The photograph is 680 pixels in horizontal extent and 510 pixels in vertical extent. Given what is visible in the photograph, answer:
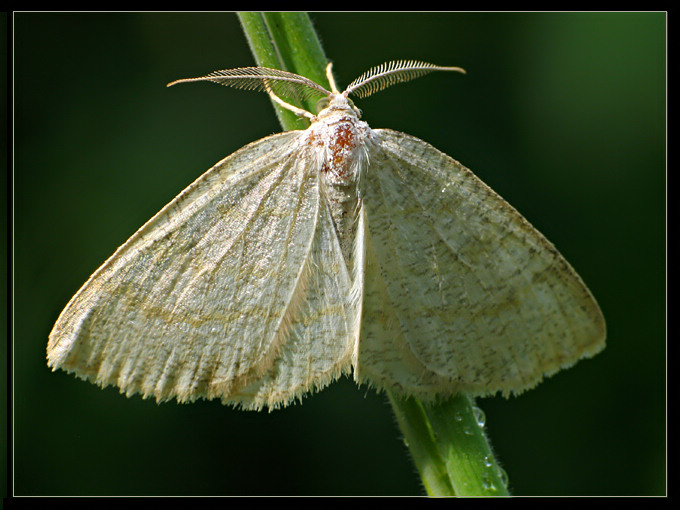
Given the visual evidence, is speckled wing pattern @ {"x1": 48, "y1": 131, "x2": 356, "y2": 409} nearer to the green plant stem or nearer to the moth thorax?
the moth thorax

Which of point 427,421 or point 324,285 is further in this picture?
point 324,285

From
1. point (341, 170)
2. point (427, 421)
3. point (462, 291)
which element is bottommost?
point (427, 421)

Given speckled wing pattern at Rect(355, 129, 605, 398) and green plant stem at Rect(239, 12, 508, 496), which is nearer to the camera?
green plant stem at Rect(239, 12, 508, 496)

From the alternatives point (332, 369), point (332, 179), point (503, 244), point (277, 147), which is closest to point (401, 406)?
point (332, 369)

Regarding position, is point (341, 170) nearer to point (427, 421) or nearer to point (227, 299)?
point (227, 299)

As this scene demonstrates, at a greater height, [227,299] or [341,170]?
[341,170]

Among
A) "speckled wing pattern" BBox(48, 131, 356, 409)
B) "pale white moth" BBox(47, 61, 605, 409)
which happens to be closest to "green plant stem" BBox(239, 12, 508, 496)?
"pale white moth" BBox(47, 61, 605, 409)

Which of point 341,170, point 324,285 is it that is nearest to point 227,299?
point 324,285

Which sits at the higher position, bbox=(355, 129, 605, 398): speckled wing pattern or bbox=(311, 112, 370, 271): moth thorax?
bbox=(311, 112, 370, 271): moth thorax
